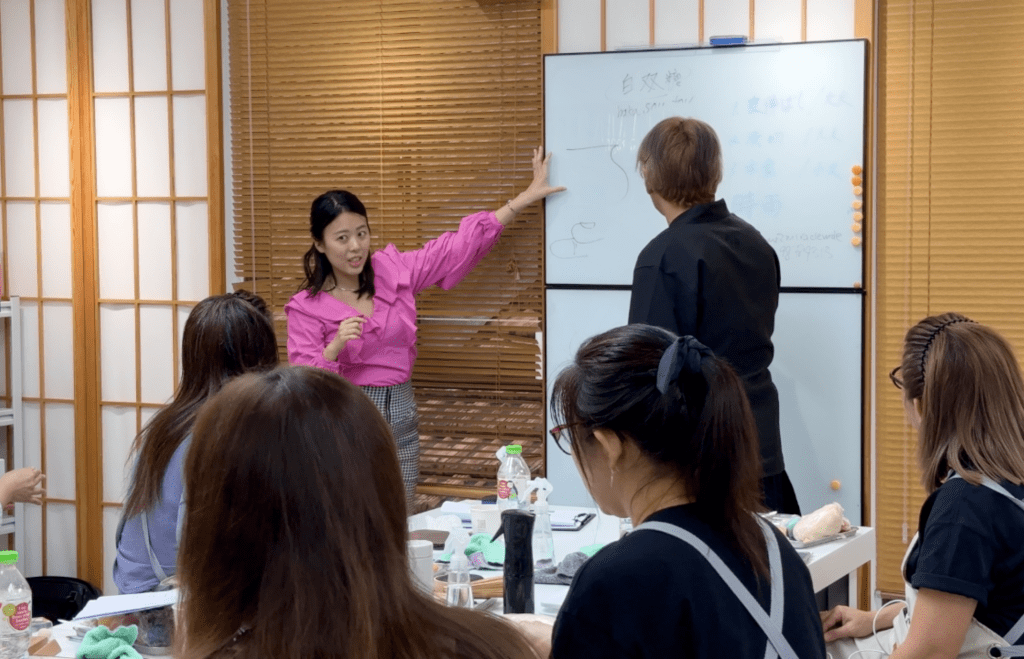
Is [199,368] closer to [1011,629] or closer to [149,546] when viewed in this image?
[149,546]

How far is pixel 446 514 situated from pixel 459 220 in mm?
1381

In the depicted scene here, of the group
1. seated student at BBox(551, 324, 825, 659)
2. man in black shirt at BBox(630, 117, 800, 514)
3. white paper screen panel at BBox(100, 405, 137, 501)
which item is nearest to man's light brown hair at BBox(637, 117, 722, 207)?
man in black shirt at BBox(630, 117, 800, 514)

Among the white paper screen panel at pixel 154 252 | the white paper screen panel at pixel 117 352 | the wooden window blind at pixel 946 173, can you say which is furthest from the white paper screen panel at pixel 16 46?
the wooden window blind at pixel 946 173

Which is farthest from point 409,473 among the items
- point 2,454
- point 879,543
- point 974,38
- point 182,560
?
point 182,560

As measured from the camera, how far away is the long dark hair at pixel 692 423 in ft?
4.43

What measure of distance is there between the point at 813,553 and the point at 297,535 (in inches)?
65.9

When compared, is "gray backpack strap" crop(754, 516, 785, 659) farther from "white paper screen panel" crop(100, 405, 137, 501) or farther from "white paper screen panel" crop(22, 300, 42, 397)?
"white paper screen panel" crop(22, 300, 42, 397)

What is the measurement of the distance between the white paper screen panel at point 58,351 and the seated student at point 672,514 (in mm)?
3401

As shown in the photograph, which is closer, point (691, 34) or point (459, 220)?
point (691, 34)

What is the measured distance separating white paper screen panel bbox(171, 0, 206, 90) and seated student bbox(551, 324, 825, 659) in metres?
3.10

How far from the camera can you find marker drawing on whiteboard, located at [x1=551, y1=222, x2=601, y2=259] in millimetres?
3594

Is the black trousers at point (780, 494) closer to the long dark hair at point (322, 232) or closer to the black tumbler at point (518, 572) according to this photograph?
the black tumbler at point (518, 572)

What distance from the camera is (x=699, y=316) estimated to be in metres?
2.82

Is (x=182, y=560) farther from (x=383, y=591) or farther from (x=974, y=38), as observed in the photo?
(x=974, y=38)
